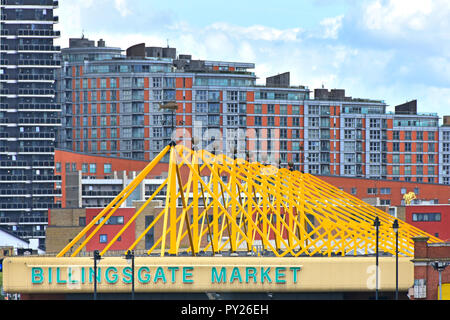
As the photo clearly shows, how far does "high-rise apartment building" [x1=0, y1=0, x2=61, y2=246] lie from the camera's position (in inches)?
6344

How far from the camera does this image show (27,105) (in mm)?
163000

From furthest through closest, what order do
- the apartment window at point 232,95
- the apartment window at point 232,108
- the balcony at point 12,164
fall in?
the apartment window at point 232,108, the apartment window at point 232,95, the balcony at point 12,164

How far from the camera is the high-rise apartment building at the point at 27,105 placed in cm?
16112

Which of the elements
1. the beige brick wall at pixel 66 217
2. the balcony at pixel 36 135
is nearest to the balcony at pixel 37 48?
the balcony at pixel 36 135

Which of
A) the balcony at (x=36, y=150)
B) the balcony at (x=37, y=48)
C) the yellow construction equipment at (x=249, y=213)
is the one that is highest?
the balcony at (x=37, y=48)

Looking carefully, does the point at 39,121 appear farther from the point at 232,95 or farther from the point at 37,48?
the point at 232,95

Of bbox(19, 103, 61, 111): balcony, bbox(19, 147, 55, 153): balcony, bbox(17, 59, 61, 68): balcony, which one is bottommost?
bbox(19, 147, 55, 153): balcony

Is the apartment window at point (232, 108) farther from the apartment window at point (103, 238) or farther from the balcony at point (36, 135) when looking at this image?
the apartment window at point (103, 238)

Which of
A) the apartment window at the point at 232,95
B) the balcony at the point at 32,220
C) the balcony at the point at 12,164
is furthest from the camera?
the apartment window at the point at 232,95

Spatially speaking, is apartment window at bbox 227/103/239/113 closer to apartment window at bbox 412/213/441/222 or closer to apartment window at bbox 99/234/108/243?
apartment window at bbox 412/213/441/222

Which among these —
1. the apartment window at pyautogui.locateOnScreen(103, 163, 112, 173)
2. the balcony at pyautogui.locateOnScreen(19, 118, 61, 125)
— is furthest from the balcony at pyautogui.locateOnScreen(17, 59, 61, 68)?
the apartment window at pyautogui.locateOnScreen(103, 163, 112, 173)
